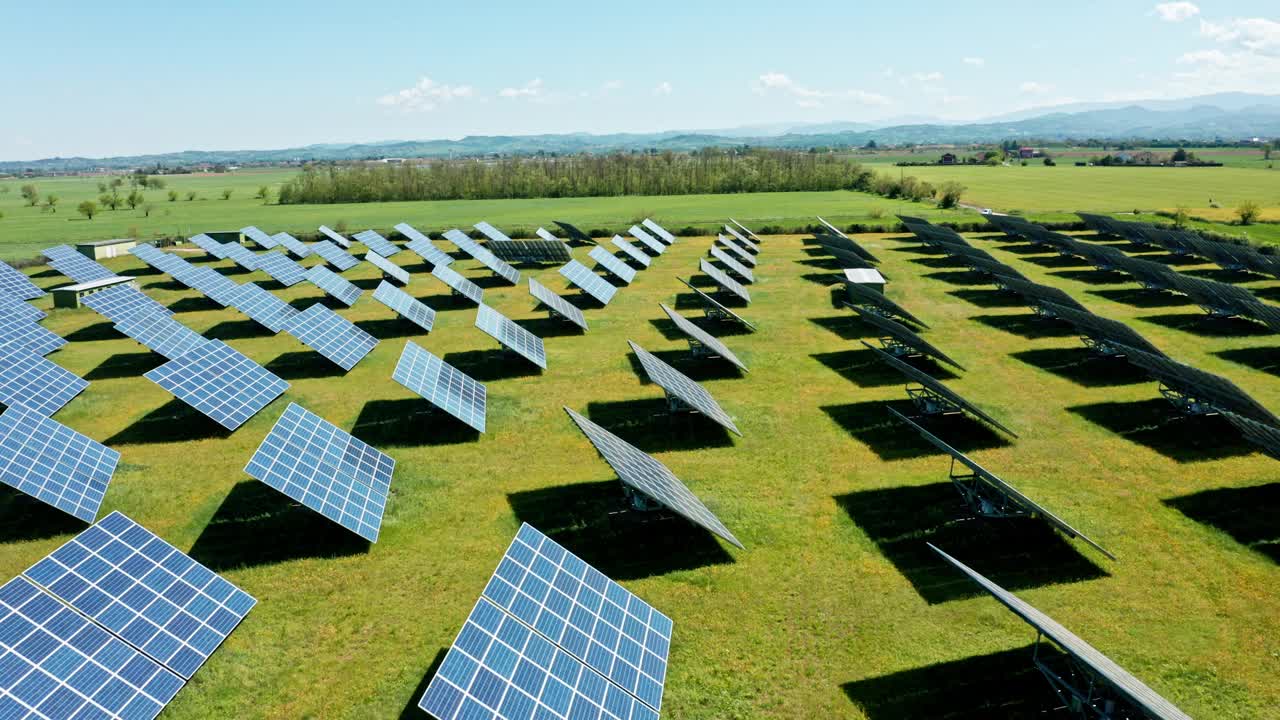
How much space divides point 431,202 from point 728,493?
114179mm

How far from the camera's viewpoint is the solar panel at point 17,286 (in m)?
43.7

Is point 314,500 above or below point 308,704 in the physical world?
above

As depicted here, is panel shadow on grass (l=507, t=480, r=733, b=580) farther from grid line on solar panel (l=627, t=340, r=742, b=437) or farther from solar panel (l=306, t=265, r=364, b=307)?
solar panel (l=306, t=265, r=364, b=307)

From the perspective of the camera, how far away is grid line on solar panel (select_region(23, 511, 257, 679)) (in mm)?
13023

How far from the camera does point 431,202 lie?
406ft

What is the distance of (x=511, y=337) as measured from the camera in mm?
32719

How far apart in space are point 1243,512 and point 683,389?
17.6 m

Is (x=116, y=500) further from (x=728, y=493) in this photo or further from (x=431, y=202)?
(x=431, y=202)

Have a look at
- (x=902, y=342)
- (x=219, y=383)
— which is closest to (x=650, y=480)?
(x=219, y=383)

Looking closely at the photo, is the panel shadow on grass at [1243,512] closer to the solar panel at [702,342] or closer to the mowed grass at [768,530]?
the mowed grass at [768,530]

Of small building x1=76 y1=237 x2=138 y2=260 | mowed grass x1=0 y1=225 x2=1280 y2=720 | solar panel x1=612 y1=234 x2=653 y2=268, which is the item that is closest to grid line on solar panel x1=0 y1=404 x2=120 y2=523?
mowed grass x1=0 y1=225 x2=1280 y2=720

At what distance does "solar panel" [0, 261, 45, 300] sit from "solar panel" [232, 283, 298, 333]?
14.6 meters

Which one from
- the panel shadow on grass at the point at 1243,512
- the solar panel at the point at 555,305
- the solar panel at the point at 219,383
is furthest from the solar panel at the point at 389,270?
the panel shadow on grass at the point at 1243,512

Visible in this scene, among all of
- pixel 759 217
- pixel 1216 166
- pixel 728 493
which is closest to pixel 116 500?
pixel 728 493
